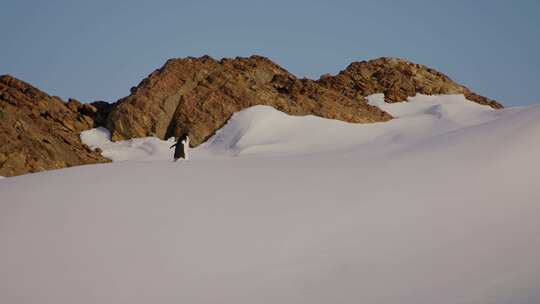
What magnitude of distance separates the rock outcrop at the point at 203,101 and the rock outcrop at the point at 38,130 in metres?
2.41

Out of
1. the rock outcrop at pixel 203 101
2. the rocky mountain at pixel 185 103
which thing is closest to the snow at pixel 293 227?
the rocky mountain at pixel 185 103

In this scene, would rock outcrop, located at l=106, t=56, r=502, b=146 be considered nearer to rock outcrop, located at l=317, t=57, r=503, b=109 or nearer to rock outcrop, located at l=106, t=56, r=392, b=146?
rock outcrop, located at l=106, t=56, r=392, b=146

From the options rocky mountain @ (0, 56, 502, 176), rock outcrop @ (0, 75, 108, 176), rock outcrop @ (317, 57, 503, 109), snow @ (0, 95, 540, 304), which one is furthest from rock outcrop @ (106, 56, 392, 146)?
snow @ (0, 95, 540, 304)

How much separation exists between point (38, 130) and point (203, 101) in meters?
9.67

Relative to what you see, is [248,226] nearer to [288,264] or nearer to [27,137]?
[288,264]

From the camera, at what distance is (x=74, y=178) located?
11023mm

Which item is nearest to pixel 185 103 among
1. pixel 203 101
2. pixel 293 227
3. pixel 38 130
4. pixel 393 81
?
→ pixel 203 101

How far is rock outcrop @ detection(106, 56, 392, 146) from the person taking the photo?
1489 inches

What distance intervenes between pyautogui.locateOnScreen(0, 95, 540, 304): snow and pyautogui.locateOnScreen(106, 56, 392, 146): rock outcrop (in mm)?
26046

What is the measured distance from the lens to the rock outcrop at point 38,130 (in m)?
28.7

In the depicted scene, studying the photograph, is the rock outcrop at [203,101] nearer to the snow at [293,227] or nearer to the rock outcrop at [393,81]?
the rock outcrop at [393,81]

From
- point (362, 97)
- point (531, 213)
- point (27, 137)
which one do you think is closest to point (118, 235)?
point (531, 213)

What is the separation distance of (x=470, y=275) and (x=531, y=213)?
1.95 meters

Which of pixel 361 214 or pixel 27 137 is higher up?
pixel 27 137
